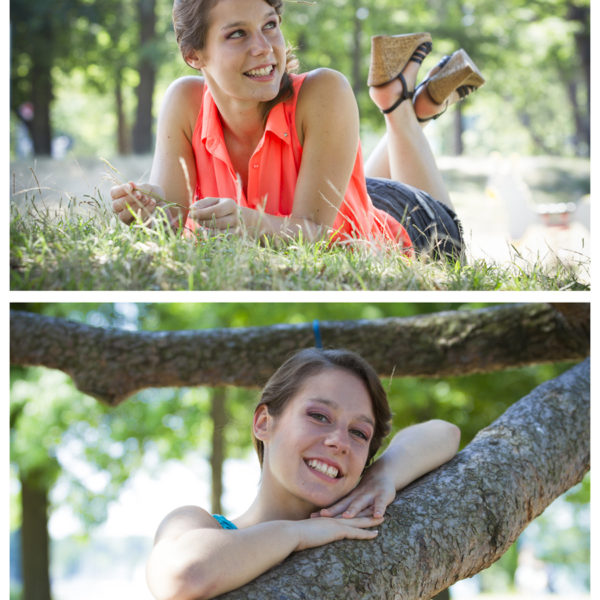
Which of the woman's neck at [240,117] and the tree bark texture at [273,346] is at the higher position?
the woman's neck at [240,117]

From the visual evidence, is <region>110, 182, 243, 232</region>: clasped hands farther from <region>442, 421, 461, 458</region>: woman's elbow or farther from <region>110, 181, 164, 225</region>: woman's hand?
<region>442, 421, 461, 458</region>: woman's elbow

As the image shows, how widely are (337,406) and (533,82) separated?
68.7ft

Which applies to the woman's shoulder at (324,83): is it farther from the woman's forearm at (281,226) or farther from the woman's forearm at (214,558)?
the woman's forearm at (214,558)

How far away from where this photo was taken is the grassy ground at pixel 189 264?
206 cm

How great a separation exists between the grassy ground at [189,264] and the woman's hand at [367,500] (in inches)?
21.3

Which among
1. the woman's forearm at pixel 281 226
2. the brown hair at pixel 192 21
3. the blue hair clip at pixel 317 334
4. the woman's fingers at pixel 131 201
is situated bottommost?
the blue hair clip at pixel 317 334

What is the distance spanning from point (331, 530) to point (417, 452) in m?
0.55

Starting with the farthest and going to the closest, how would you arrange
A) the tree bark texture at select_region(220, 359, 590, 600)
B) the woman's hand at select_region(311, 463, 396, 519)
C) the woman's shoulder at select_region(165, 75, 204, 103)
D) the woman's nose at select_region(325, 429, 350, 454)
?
1. the woman's shoulder at select_region(165, 75, 204, 103)
2. the woman's nose at select_region(325, 429, 350, 454)
3. the woman's hand at select_region(311, 463, 396, 519)
4. the tree bark texture at select_region(220, 359, 590, 600)

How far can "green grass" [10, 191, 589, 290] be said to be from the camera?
6.76 feet

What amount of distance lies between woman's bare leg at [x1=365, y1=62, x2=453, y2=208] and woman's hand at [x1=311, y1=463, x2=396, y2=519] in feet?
5.85

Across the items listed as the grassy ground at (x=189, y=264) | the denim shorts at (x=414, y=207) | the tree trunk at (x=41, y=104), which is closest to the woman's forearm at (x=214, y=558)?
the grassy ground at (x=189, y=264)

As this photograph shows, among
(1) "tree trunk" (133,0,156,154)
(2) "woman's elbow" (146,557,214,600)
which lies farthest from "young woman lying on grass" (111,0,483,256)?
(1) "tree trunk" (133,0,156,154)

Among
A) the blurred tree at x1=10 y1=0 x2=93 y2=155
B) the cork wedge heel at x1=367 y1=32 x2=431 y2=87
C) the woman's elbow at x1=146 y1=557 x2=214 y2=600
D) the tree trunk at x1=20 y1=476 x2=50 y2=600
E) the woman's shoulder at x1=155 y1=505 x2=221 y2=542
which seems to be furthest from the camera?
the blurred tree at x1=10 y1=0 x2=93 y2=155
